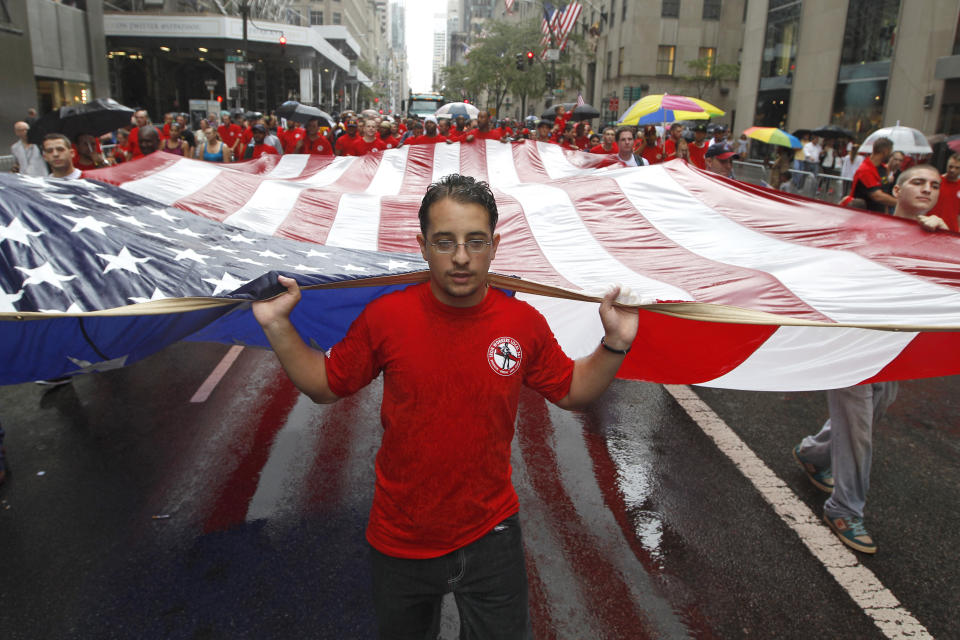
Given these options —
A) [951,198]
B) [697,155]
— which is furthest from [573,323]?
[697,155]

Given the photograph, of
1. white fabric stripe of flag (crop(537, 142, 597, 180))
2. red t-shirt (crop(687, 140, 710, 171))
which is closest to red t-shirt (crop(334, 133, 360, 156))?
white fabric stripe of flag (crop(537, 142, 597, 180))

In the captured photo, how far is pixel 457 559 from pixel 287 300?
37.1 inches

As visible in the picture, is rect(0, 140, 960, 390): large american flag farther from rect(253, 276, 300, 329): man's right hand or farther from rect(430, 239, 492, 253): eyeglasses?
rect(430, 239, 492, 253): eyeglasses

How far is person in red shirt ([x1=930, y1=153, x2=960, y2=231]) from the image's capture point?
6.24 m

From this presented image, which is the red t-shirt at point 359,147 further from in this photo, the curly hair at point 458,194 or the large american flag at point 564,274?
the curly hair at point 458,194

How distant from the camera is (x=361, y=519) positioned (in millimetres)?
4043

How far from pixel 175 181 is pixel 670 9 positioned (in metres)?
52.3

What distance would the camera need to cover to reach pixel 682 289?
3.21 m

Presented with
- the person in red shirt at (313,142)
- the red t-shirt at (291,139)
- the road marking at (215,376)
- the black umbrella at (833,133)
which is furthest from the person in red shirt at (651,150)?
the black umbrella at (833,133)

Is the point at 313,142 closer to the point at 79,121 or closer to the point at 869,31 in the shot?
the point at 79,121

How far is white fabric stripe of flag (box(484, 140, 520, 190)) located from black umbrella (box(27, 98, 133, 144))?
546 centimetres

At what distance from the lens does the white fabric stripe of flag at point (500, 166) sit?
614 cm

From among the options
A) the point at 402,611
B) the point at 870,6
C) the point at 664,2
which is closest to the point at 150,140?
the point at 402,611

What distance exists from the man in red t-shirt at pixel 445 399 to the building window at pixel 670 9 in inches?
2122
